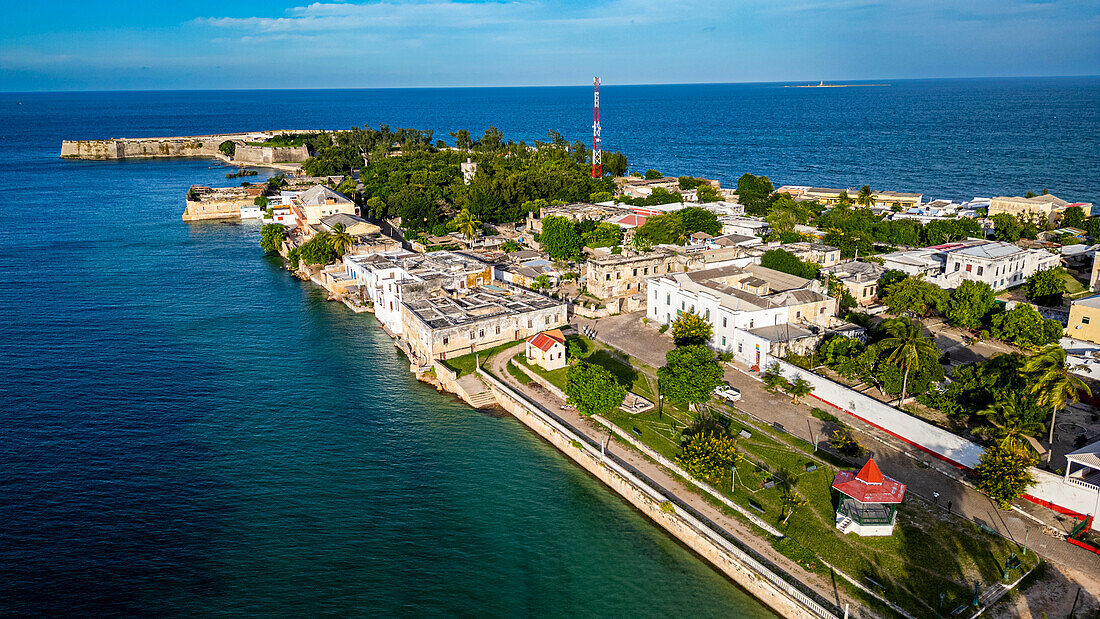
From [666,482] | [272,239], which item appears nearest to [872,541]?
[666,482]

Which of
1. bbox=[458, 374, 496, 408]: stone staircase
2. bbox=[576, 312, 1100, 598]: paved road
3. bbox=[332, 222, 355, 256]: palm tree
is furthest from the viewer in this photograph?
bbox=[332, 222, 355, 256]: palm tree

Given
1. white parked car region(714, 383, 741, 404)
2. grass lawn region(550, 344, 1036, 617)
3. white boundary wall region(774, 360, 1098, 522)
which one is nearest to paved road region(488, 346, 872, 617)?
grass lawn region(550, 344, 1036, 617)

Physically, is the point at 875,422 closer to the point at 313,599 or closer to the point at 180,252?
the point at 313,599

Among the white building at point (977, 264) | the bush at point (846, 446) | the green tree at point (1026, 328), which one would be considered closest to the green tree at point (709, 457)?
the bush at point (846, 446)

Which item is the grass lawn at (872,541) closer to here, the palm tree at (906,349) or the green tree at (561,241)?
the palm tree at (906,349)

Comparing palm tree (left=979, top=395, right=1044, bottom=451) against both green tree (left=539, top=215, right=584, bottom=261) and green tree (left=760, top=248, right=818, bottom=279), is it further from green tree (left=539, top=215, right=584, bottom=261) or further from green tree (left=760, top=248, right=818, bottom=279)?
green tree (left=539, top=215, right=584, bottom=261)

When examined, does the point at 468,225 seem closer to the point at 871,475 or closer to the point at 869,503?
the point at 871,475
